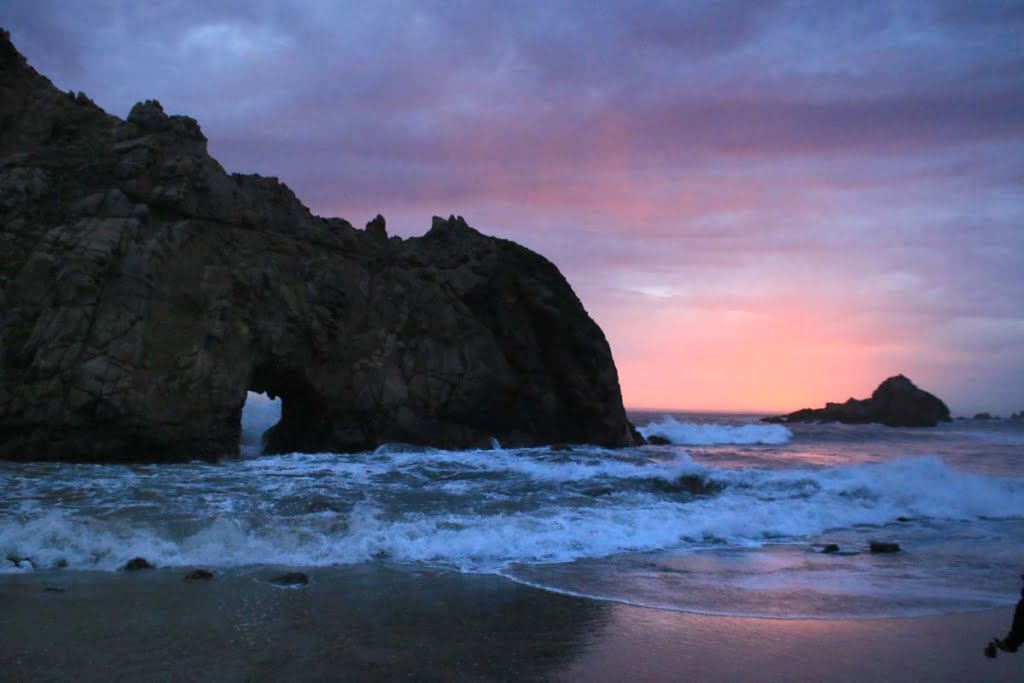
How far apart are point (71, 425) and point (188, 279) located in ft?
17.3

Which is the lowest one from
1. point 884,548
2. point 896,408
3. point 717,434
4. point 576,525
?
point 884,548

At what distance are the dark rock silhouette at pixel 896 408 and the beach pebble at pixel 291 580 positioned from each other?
9467 cm

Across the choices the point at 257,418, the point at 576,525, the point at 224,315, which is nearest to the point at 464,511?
the point at 576,525

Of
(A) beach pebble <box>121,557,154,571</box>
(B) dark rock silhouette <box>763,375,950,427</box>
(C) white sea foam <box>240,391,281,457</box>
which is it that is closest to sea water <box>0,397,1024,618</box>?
(A) beach pebble <box>121,557,154,571</box>

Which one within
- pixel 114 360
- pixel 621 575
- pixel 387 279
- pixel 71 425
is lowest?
pixel 621 575

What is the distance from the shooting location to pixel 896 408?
9175cm

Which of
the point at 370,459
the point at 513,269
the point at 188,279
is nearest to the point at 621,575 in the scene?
the point at 370,459

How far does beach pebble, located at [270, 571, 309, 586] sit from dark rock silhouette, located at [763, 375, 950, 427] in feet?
311

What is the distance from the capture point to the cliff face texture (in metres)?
19.8

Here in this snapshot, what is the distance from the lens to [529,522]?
13.2 metres

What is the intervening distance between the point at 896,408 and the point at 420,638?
319 ft

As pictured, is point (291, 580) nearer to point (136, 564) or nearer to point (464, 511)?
point (136, 564)

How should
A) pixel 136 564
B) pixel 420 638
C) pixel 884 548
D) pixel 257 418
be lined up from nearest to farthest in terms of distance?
1. pixel 420 638
2. pixel 136 564
3. pixel 884 548
4. pixel 257 418

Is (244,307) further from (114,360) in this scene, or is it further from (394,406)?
(394,406)
